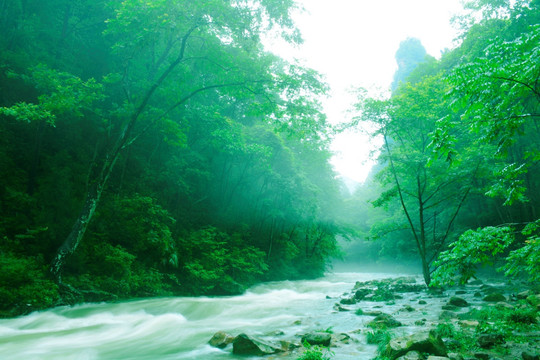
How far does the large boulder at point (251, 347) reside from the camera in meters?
4.62

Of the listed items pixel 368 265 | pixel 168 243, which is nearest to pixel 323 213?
pixel 168 243

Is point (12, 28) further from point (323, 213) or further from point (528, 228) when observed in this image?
point (323, 213)

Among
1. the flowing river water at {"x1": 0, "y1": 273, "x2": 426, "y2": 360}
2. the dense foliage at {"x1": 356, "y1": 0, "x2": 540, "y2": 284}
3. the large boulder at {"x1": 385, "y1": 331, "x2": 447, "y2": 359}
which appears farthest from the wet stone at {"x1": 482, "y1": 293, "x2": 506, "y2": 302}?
the large boulder at {"x1": 385, "y1": 331, "x2": 447, "y2": 359}

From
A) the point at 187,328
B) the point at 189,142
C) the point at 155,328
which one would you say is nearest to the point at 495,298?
the point at 187,328

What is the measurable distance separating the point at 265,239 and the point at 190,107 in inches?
426

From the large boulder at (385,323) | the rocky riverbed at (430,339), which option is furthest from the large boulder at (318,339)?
the large boulder at (385,323)

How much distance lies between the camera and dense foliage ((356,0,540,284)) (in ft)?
10.7

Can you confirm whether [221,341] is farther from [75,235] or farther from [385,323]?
[75,235]

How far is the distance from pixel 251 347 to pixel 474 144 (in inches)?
494

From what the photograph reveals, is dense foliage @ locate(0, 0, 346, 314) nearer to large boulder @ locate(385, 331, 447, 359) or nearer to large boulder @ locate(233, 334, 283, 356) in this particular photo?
large boulder @ locate(233, 334, 283, 356)

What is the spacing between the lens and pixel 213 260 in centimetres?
1264

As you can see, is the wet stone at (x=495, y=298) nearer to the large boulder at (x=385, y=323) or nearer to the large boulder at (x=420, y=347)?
the large boulder at (x=385, y=323)

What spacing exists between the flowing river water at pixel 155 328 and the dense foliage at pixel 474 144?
2791mm

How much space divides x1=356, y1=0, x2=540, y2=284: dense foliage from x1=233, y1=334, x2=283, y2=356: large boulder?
112 inches
